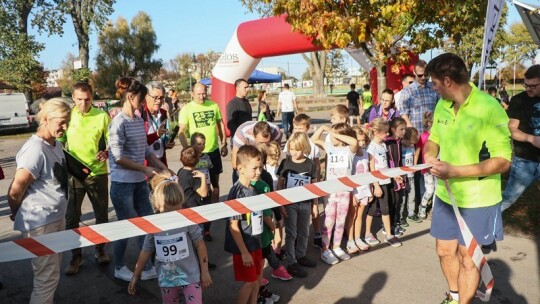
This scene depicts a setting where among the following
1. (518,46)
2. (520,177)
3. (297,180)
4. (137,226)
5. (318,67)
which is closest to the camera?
(137,226)

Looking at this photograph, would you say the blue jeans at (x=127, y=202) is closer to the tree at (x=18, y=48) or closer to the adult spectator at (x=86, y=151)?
the adult spectator at (x=86, y=151)

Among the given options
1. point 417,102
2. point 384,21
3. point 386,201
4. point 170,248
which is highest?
point 384,21

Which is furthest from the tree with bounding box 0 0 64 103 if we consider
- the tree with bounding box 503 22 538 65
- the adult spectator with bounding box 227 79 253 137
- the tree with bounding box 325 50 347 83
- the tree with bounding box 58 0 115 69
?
the tree with bounding box 503 22 538 65

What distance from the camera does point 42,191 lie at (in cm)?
292

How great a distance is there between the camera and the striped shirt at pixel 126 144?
148 inches

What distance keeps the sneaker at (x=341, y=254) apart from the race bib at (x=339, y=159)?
906mm

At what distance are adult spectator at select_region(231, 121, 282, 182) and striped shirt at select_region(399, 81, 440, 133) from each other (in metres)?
2.73

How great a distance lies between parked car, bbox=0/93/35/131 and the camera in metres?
21.0

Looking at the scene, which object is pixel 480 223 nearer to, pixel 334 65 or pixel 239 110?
pixel 239 110

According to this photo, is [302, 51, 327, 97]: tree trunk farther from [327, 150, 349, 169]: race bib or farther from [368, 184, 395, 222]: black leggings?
[327, 150, 349, 169]: race bib

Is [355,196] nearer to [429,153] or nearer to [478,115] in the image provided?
[429,153]

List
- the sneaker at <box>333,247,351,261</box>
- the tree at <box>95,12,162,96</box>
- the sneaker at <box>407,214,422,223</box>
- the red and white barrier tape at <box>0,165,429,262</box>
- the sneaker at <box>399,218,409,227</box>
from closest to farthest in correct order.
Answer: the red and white barrier tape at <box>0,165,429,262</box> < the sneaker at <box>333,247,351,261</box> < the sneaker at <box>399,218,409,227</box> < the sneaker at <box>407,214,422,223</box> < the tree at <box>95,12,162,96</box>

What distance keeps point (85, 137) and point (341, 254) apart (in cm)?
289

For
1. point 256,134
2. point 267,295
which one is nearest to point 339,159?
point 256,134
